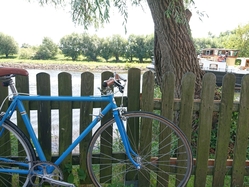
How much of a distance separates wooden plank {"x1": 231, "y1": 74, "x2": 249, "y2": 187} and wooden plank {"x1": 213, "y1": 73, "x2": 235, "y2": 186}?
107mm

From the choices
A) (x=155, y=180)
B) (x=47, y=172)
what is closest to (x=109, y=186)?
(x=155, y=180)

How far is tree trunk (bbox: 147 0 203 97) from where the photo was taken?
300 centimetres

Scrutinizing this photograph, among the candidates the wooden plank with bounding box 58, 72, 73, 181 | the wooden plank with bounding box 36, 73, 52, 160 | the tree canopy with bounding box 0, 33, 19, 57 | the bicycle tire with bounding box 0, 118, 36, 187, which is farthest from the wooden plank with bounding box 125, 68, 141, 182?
the tree canopy with bounding box 0, 33, 19, 57

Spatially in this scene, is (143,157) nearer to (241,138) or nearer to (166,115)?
(166,115)

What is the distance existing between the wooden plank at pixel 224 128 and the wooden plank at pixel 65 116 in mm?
1460

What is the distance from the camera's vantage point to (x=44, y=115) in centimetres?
225

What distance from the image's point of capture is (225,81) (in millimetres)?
2244

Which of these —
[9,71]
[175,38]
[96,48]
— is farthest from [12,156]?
[96,48]

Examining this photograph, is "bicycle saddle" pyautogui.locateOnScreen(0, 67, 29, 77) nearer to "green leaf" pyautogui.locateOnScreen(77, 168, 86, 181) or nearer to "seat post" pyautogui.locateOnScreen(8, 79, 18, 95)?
"seat post" pyautogui.locateOnScreen(8, 79, 18, 95)

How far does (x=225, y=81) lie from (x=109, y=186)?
151 centimetres

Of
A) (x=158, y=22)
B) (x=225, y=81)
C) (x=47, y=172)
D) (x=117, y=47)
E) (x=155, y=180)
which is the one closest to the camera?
(x=47, y=172)

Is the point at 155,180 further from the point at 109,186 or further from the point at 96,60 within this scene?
the point at 96,60

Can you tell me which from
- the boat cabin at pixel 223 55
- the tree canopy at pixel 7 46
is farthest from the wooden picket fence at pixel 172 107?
the tree canopy at pixel 7 46

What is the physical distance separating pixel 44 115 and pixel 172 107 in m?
1.22
